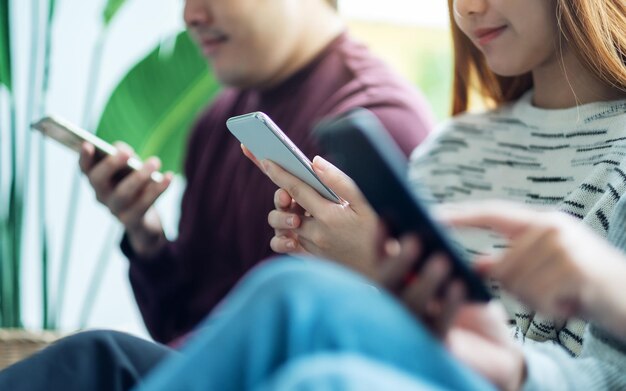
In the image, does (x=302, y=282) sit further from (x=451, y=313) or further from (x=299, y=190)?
(x=299, y=190)

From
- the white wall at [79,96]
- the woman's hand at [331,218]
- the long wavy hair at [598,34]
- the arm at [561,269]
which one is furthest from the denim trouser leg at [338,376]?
the white wall at [79,96]

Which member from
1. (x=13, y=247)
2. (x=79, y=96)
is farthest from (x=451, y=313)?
(x=79, y=96)

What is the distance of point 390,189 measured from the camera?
613mm

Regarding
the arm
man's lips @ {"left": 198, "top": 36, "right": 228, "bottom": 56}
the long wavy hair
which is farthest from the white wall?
the arm

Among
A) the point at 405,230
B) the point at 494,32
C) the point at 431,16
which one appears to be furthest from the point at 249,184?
the point at 431,16

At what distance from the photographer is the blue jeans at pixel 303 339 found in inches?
23.0

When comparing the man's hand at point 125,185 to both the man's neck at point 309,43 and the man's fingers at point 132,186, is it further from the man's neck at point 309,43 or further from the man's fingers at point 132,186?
the man's neck at point 309,43

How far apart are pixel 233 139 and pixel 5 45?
0.56 meters

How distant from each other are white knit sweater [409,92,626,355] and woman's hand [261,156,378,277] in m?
0.18

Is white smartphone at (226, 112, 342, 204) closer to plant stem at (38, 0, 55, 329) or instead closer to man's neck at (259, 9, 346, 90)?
man's neck at (259, 9, 346, 90)

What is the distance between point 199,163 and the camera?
1.71 metres

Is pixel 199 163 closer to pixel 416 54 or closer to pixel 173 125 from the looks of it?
pixel 173 125

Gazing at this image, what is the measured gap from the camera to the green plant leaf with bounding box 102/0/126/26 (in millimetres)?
1905

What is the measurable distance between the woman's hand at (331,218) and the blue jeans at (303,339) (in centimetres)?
35
